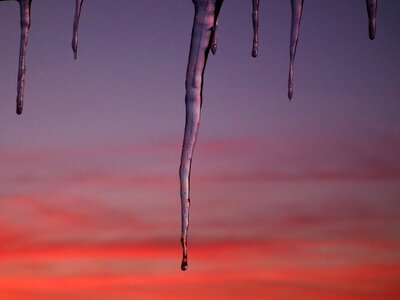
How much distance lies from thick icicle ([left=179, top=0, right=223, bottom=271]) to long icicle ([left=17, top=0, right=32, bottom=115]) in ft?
2.27

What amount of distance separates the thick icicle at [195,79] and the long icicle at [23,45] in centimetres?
69

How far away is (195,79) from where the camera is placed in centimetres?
214

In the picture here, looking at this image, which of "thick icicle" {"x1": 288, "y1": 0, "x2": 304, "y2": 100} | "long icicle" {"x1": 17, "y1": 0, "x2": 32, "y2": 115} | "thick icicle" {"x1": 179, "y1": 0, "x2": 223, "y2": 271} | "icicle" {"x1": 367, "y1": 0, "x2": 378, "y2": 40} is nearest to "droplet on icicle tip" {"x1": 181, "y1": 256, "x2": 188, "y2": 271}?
"thick icicle" {"x1": 179, "y1": 0, "x2": 223, "y2": 271}

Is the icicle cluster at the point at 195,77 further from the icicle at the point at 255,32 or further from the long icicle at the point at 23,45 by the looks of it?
the long icicle at the point at 23,45

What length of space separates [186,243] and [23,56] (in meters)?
1.12

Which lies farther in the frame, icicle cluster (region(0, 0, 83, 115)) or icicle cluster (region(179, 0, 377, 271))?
→ icicle cluster (region(0, 0, 83, 115))

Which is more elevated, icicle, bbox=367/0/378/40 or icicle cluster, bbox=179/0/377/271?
icicle, bbox=367/0/378/40

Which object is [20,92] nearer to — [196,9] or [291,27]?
[196,9]

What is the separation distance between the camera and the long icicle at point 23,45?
253 centimetres

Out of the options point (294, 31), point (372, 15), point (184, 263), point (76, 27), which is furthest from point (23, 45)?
point (372, 15)

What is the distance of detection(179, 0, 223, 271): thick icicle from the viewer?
Result: 2.14m

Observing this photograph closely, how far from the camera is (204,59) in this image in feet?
7.11

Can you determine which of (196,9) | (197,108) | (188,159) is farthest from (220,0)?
(188,159)

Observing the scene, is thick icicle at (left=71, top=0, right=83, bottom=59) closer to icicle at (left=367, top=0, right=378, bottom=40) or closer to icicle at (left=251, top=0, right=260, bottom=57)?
icicle at (left=251, top=0, right=260, bottom=57)
